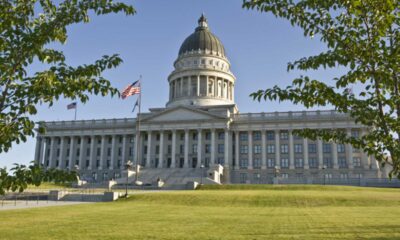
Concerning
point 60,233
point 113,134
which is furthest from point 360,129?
point 60,233

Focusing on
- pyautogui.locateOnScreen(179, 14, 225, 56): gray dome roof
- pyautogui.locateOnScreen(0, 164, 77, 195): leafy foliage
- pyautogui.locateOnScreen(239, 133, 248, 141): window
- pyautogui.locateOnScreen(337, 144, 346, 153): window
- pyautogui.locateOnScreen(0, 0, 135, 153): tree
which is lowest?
pyautogui.locateOnScreen(0, 164, 77, 195): leafy foliage

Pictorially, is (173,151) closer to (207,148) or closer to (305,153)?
(207,148)

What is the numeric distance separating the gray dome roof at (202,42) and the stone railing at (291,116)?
31896mm

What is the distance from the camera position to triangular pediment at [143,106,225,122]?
93.2 meters

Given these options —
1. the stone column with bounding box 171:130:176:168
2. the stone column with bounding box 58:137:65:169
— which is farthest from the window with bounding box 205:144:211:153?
the stone column with bounding box 58:137:65:169

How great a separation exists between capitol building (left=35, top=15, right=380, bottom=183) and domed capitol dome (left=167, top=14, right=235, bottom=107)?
320 mm

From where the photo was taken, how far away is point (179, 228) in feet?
55.6

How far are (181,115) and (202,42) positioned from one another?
33.3 metres

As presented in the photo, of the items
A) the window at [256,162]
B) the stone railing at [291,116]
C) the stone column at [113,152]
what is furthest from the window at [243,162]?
the stone column at [113,152]

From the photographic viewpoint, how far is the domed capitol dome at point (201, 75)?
109419 mm

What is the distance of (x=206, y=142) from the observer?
95062 millimetres

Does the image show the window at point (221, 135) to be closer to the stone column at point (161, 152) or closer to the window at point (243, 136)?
the window at point (243, 136)

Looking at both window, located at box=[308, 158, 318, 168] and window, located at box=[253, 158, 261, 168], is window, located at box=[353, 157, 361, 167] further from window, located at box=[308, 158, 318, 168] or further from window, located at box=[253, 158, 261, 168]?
window, located at box=[253, 158, 261, 168]

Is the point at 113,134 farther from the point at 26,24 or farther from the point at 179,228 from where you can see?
the point at 26,24
